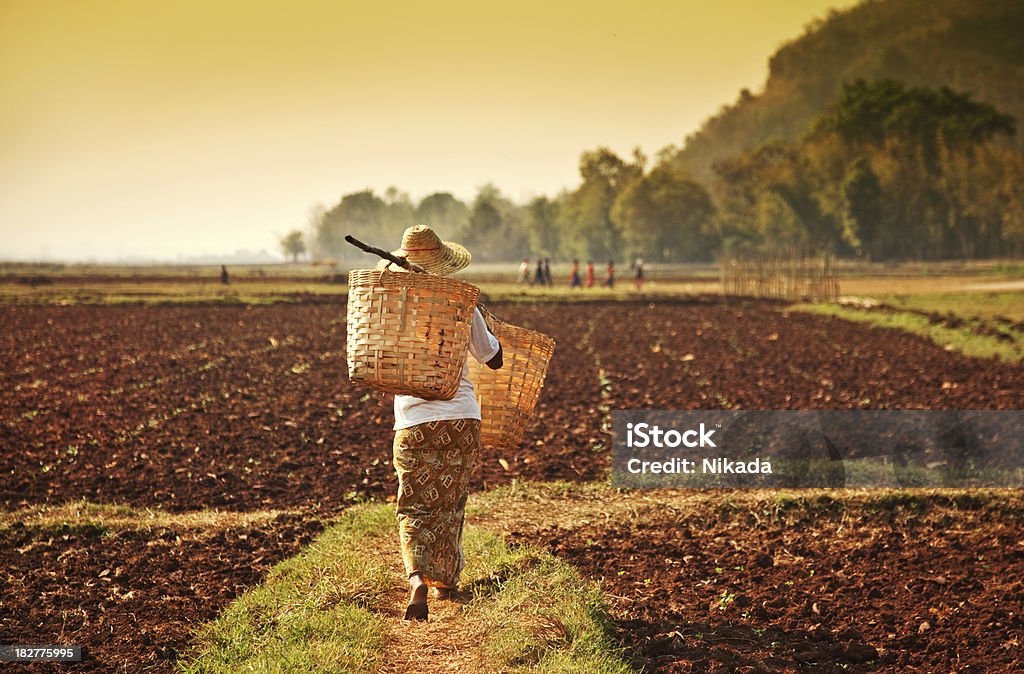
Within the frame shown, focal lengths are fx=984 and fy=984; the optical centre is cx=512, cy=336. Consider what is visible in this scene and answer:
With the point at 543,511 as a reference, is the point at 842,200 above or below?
above

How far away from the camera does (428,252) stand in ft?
19.1

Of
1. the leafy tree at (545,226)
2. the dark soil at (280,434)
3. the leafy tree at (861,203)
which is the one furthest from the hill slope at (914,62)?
the dark soil at (280,434)

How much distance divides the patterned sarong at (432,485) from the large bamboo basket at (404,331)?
0.51 meters

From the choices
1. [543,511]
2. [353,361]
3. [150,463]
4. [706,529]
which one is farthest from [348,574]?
[150,463]

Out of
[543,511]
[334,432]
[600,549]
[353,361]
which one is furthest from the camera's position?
[334,432]

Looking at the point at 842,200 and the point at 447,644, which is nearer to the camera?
the point at 447,644

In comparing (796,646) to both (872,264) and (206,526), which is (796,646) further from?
(872,264)

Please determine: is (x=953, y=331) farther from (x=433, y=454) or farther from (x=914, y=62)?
(x=914, y=62)

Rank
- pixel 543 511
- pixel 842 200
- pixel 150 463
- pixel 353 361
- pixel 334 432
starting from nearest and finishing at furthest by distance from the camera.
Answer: pixel 353 361, pixel 543 511, pixel 150 463, pixel 334 432, pixel 842 200

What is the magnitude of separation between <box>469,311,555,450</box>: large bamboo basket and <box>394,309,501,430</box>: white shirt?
46cm

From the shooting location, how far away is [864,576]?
6.74 metres

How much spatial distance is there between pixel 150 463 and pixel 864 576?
289 inches

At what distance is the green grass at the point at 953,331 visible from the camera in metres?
20.3

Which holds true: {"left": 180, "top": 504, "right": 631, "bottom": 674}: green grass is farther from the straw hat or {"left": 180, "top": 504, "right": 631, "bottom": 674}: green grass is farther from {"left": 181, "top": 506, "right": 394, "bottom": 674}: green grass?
the straw hat
